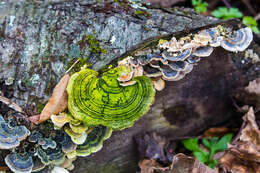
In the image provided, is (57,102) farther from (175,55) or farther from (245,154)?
(245,154)

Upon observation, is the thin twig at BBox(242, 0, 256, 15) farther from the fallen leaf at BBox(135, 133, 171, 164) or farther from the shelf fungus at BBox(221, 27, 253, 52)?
the fallen leaf at BBox(135, 133, 171, 164)

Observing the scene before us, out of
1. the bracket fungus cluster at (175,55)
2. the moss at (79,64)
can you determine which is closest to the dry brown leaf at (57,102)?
the moss at (79,64)

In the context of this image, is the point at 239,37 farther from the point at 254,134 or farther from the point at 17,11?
the point at 17,11

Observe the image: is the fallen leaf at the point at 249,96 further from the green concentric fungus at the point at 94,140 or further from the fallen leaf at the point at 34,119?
the fallen leaf at the point at 34,119

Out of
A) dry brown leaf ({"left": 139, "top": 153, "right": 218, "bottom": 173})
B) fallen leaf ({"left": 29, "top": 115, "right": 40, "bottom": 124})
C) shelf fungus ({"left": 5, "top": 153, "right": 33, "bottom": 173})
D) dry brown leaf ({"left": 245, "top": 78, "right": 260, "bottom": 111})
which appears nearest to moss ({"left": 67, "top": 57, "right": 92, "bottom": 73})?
fallen leaf ({"left": 29, "top": 115, "right": 40, "bottom": 124})

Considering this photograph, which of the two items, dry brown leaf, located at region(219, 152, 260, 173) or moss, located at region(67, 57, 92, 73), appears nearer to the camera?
moss, located at region(67, 57, 92, 73)

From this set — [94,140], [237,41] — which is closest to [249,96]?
[237,41]
